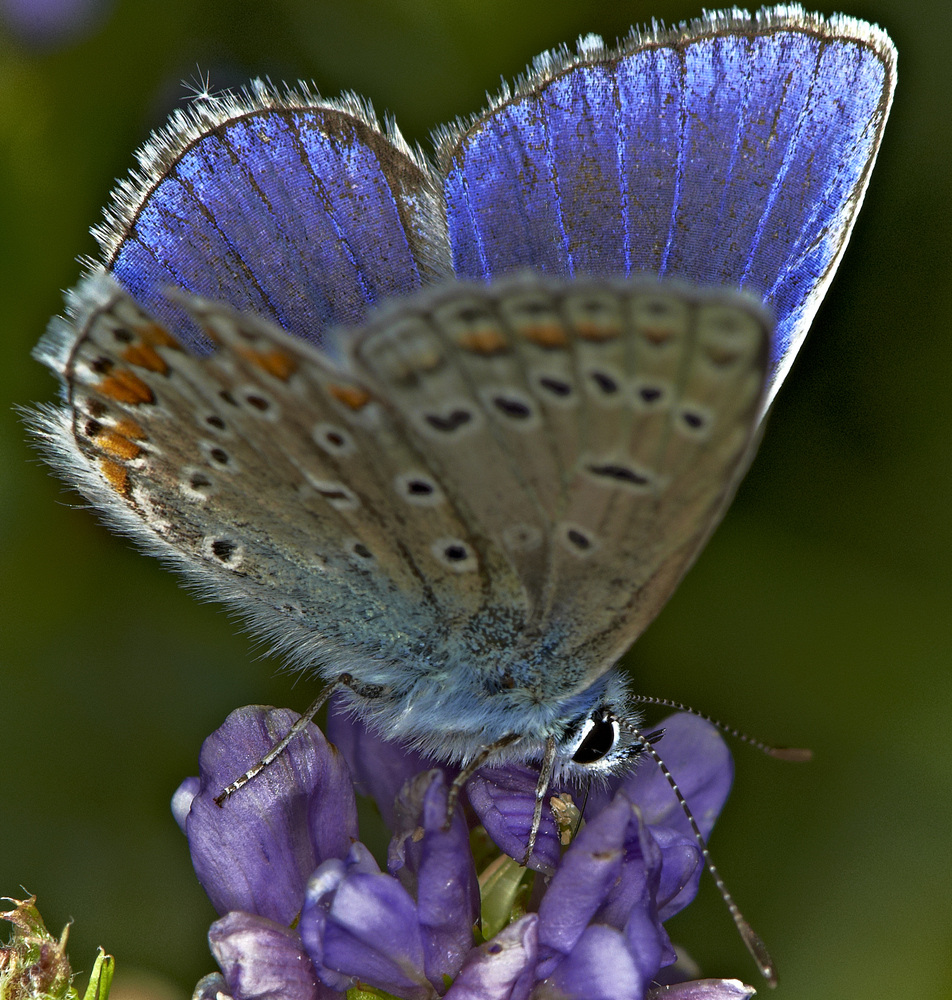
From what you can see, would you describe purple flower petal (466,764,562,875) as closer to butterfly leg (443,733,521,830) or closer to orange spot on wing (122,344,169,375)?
butterfly leg (443,733,521,830)

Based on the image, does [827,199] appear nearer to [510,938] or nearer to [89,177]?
[510,938]

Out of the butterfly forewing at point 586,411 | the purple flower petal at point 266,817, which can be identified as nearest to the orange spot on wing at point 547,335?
the butterfly forewing at point 586,411

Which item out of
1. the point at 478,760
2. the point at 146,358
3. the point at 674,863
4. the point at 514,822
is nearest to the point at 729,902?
the point at 674,863

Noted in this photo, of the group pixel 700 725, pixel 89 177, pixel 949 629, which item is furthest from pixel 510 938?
pixel 89 177

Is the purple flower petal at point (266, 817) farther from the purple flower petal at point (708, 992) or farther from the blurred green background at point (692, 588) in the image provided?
the blurred green background at point (692, 588)

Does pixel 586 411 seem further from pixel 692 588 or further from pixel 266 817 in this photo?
pixel 692 588

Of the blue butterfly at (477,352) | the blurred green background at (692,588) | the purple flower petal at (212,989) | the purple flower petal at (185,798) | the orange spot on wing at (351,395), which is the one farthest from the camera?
the blurred green background at (692,588)

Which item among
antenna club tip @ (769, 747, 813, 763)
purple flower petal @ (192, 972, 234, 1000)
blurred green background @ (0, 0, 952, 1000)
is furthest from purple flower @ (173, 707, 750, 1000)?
blurred green background @ (0, 0, 952, 1000)
